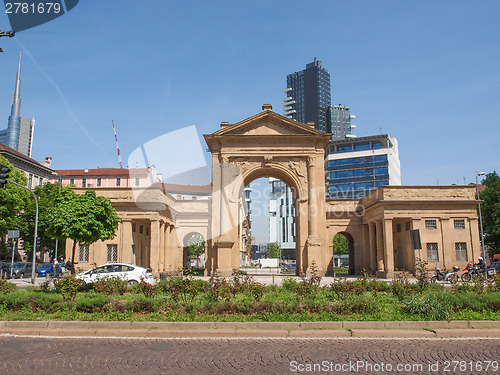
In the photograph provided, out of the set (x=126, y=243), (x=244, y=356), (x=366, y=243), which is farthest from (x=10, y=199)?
(x=244, y=356)

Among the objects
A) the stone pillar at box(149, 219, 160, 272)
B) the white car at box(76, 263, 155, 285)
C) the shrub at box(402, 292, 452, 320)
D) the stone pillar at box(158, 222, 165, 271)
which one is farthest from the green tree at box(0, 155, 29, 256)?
the shrub at box(402, 292, 452, 320)

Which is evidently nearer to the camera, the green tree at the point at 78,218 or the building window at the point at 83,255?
the green tree at the point at 78,218

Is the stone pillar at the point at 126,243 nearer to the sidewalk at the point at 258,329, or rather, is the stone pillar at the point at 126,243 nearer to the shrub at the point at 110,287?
the shrub at the point at 110,287

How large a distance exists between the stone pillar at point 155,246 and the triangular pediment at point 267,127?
413 inches

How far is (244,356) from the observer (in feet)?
29.4

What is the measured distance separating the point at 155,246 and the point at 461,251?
27700 millimetres

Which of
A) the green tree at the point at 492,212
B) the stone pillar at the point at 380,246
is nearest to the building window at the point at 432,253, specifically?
the stone pillar at the point at 380,246

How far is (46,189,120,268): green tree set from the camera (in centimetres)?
2270

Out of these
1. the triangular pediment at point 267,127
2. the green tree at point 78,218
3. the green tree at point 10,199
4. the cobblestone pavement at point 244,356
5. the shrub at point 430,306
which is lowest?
the cobblestone pavement at point 244,356

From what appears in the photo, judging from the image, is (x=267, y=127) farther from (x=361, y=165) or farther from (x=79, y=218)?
(x=361, y=165)

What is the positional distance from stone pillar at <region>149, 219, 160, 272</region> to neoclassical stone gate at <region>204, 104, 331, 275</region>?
494cm

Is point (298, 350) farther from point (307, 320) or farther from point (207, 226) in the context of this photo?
point (207, 226)

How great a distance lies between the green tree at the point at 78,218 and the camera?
22.7 m

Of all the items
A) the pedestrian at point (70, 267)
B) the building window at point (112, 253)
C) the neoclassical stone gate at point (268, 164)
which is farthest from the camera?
the neoclassical stone gate at point (268, 164)
